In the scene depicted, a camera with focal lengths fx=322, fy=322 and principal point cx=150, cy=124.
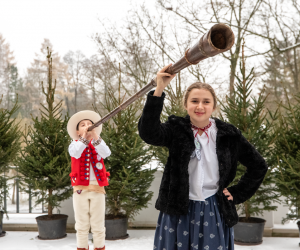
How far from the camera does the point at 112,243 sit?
5.07m

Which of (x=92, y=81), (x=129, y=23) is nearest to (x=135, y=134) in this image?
(x=129, y=23)

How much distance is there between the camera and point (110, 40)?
10.8m

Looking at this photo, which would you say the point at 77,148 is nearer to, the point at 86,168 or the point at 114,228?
the point at 86,168

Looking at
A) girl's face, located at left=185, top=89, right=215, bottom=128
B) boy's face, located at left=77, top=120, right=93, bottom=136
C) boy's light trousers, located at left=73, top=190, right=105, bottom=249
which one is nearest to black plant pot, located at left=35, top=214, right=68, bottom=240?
boy's light trousers, located at left=73, top=190, right=105, bottom=249

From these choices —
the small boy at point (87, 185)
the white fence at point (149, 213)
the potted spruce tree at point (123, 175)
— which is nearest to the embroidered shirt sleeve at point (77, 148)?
the small boy at point (87, 185)

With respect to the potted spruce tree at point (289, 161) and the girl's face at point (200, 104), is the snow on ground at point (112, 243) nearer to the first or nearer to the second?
the potted spruce tree at point (289, 161)

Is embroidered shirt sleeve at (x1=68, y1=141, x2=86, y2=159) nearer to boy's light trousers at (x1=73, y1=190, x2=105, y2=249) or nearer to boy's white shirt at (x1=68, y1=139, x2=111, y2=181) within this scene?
boy's white shirt at (x1=68, y1=139, x2=111, y2=181)

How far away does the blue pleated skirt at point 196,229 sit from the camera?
205cm

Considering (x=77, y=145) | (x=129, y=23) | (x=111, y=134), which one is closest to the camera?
(x=77, y=145)

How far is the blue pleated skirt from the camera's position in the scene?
6.72 feet

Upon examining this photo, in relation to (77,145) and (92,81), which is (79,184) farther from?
(92,81)

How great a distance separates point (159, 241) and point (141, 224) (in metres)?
Result: 3.99

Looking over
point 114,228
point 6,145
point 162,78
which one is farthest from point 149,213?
point 162,78

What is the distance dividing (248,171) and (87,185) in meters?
2.40
